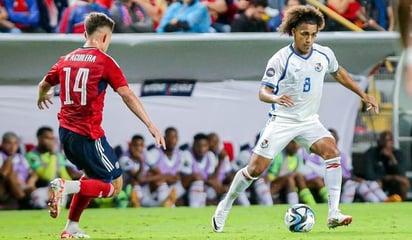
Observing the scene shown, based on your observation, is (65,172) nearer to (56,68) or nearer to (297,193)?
(297,193)

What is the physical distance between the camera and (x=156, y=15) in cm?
1848

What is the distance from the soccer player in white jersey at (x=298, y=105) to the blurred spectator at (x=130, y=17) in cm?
554

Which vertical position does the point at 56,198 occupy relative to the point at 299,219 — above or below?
above

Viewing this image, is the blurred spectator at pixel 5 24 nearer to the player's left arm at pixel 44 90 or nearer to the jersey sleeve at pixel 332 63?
the player's left arm at pixel 44 90

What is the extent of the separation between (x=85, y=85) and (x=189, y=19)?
6693mm

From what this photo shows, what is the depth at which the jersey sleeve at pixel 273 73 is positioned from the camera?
1227 cm

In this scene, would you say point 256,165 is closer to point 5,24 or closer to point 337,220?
point 337,220

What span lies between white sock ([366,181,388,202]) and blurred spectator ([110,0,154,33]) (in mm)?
3995

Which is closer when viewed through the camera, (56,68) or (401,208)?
(56,68)

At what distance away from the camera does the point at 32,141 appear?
1773 cm

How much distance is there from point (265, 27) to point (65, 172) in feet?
11.9

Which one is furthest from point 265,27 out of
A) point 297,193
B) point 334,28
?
point 297,193

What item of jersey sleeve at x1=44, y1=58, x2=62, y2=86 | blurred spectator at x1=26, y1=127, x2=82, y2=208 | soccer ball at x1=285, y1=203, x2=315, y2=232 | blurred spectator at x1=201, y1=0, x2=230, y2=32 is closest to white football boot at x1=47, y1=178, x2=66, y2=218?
jersey sleeve at x1=44, y1=58, x2=62, y2=86

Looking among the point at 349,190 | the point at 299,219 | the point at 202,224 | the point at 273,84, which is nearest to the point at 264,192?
the point at 349,190
